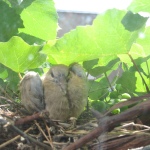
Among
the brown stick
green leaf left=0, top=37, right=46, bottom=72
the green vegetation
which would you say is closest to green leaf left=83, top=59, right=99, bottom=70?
the green vegetation

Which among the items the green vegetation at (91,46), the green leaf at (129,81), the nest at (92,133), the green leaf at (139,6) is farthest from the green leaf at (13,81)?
the green leaf at (139,6)

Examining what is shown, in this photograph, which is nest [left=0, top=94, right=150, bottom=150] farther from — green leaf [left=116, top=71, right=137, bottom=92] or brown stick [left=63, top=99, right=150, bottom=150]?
green leaf [left=116, top=71, right=137, bottom=92]

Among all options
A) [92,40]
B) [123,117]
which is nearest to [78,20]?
[92,40]

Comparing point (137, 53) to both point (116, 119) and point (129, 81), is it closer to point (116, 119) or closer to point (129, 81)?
point (129, 81)

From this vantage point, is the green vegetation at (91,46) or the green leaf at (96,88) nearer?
the green vegetation at (91,46)

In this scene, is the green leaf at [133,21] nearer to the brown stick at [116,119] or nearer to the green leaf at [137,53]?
the green leaf at [137,53]
